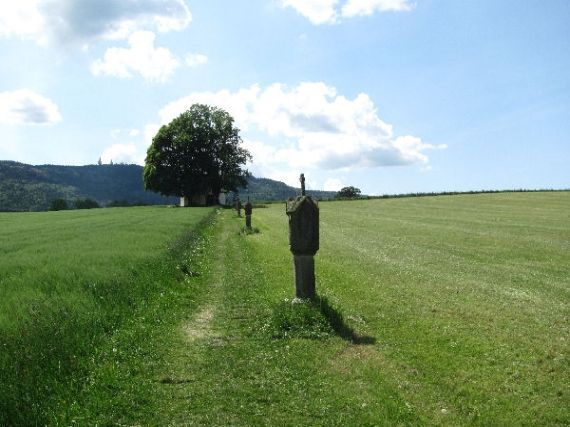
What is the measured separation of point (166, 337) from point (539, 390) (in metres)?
6.83

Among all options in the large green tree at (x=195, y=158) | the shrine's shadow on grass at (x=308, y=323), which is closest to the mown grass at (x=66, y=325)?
the shrine's shadow on grass at (x=308, y=323)

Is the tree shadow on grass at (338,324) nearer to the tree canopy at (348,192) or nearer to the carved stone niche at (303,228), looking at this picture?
the carved stone niche at (303,228)

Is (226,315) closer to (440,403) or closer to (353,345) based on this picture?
(353,345)

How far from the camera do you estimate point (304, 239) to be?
12375 millimetres

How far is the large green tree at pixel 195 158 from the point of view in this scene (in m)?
91.8

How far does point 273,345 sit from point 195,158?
8614 centimetres

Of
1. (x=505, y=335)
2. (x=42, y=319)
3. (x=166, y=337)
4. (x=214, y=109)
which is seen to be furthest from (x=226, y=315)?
(x=214, y=109)

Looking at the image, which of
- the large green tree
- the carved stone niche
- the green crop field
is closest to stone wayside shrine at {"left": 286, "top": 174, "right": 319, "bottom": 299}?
the carved stone niche

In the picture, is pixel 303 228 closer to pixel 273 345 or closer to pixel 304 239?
pixel 304 239

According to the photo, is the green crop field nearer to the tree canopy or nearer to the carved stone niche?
the carved stone niche

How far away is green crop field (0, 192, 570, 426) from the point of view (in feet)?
22.8

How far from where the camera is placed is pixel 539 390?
755 centimetres

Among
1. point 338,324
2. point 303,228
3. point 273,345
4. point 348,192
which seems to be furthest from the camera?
point 348,192

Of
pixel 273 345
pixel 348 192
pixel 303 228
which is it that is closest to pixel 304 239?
pixel 303 228
